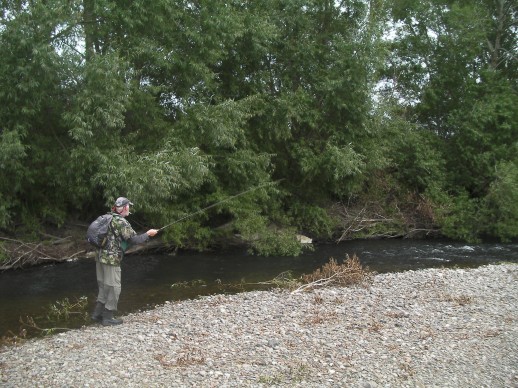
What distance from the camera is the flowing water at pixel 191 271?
11492mm

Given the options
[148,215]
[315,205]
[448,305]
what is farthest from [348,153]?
[448,305]

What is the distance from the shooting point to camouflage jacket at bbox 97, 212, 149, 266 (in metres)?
8.57

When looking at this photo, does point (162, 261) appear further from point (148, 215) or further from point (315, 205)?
point (315, 205)

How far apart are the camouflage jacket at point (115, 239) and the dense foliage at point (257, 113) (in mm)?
5316

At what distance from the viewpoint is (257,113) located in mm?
19062

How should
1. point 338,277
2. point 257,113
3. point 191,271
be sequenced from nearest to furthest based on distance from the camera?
point 338,277
point 191,271
point 257,113

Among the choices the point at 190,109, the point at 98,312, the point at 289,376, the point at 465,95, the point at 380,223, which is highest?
the point at 465,95

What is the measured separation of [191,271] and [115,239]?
265 inches

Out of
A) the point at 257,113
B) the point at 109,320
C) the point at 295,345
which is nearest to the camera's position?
the point at 295,345

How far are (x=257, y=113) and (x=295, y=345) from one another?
12421mm

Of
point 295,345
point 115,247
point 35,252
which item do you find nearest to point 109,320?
point 115,247

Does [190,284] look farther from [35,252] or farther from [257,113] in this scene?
[257,113]

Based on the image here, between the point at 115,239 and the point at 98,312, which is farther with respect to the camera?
the point at 98,312

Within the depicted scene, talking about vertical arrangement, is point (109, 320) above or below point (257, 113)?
below
